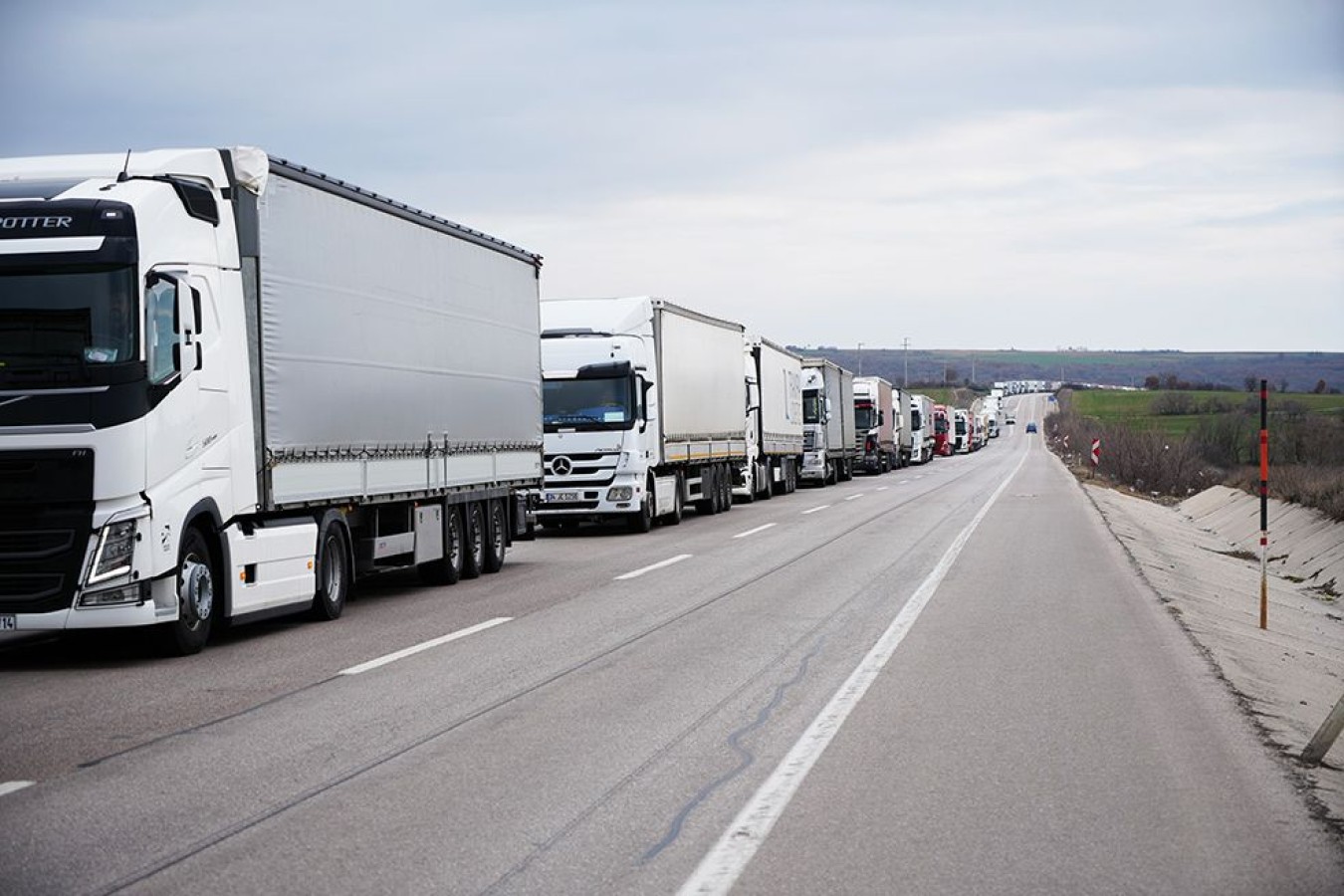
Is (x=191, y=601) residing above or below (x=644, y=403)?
below

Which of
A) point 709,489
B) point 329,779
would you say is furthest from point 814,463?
point 329,779

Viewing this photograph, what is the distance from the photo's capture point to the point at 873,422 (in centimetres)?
6719

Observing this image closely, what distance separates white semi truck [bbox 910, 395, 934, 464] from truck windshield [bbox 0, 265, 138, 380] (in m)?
75.2

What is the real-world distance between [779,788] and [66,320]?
264 inches

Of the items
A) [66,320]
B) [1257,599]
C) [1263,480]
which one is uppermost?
[66,320]

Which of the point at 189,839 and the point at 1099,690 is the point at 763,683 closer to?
the point at 1099,690

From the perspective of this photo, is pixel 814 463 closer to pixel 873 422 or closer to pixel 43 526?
pixel 873 422

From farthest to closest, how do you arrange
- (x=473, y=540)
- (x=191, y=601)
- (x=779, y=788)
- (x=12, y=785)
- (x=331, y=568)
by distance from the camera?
1. (x=473, y=540)
2. (x=331, y=568)
3. (x=191, y=601)
4. (x=12, y=785)
5. (x=779, y=788)

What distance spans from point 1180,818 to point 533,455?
1506 centimetres

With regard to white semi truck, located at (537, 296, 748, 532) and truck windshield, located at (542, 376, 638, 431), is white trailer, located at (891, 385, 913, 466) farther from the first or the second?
truck windshield, located at (542, 376, 638, 431)

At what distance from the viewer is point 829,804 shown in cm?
686

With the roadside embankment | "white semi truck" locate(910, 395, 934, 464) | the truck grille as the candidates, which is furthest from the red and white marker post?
"white semi truck" locate(910, 395, 934, 464)

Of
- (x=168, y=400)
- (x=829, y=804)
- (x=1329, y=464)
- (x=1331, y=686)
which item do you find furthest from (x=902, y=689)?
(x=1329, y=464)

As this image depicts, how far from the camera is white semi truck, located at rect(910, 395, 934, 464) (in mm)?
86562
